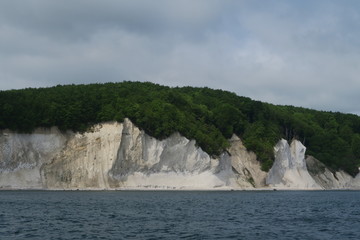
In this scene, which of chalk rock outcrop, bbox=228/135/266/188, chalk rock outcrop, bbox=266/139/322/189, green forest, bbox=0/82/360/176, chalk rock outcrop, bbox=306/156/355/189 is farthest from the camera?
chalk rock outcrop, bbox=306/156/355/189

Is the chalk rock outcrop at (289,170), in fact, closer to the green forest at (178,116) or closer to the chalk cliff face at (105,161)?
the green forest at (178,116)

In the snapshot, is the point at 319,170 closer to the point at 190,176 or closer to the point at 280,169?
the point at 280,169

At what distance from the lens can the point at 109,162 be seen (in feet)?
250

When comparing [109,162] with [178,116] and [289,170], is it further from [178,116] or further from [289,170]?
[289,170]

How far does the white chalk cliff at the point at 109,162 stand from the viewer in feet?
243

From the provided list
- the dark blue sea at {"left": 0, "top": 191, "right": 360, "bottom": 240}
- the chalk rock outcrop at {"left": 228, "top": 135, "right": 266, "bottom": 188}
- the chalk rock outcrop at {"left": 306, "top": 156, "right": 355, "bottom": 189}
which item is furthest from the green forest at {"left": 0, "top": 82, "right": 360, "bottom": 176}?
the dark blue sea at {"left": 0, "top": 191, "right": 360, "bottom": 240}

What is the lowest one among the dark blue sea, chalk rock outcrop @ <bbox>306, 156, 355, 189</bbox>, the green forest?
the dark blue sea

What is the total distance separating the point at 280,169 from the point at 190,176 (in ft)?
68.8

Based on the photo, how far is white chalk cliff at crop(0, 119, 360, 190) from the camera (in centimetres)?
7406

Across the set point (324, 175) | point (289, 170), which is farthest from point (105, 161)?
point (324, 175)

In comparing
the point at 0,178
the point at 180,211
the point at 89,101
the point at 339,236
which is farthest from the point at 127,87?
the point at 339,236

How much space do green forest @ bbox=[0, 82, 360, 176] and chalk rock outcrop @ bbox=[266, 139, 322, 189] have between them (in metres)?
2.42

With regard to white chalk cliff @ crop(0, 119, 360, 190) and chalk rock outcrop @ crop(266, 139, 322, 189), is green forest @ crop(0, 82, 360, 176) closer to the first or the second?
white chalk cliff @ crop(0, 119, 360, 190)

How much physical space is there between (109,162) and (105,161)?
0.67 meters
